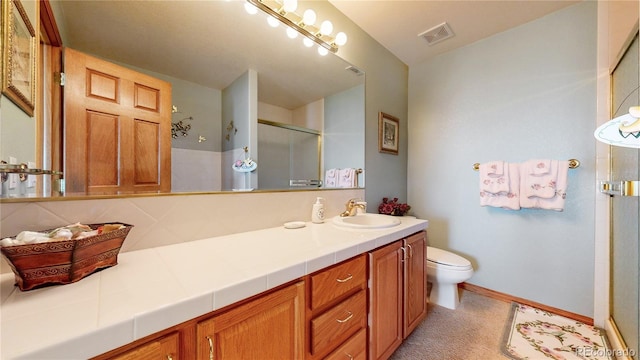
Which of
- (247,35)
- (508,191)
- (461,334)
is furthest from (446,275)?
(247,35)

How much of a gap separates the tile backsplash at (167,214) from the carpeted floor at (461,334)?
1.11 meters

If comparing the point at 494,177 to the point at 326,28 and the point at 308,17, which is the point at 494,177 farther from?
the point at 308,17

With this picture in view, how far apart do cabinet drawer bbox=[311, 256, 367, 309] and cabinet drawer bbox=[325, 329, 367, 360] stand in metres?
0.22

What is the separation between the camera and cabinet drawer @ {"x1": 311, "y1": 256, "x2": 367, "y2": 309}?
0.84 meters

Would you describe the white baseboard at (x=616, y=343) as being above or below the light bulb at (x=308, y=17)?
below

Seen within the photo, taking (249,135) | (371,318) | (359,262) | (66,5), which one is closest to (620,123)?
(359,262)

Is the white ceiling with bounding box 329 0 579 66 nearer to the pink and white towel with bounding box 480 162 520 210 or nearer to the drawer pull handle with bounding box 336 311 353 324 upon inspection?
the pink and white towel with bounding box 480 162 520 210

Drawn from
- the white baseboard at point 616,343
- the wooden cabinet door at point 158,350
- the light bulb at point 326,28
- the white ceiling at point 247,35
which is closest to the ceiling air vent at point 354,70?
the white ceiling at point 247,35

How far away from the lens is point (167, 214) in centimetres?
95

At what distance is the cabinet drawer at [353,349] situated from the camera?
3.06ft

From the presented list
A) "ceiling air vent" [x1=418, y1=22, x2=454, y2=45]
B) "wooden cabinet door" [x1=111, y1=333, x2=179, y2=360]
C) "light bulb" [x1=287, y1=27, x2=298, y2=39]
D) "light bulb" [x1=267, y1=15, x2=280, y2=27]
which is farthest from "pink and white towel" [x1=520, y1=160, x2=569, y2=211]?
"wooden cabinet door" [x1=111, y1=333, x2=179, y2=360]

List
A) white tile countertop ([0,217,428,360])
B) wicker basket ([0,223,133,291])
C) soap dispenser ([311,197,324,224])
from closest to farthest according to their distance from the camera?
white tile countertop ([0,217,428,360])
wicker basket ([0,223,133,291])
soap dispenser ([311,197,324,224])

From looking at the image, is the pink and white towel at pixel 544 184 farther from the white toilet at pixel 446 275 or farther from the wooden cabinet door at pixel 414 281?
the wooden cabinet door at pixel 414 281

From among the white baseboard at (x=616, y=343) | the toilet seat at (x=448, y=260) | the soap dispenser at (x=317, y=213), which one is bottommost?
the white baseboard at (x=616, y=343)
